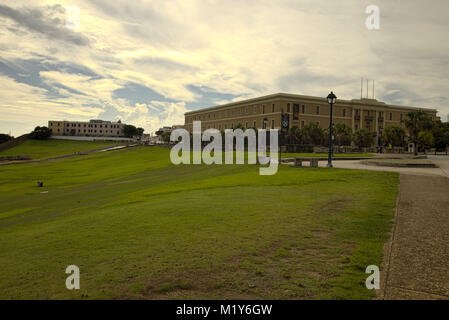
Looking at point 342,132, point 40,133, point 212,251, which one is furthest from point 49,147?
point 212,251

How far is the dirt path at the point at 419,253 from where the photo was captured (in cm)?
491

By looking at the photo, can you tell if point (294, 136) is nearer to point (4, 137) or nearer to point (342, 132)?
point (342, 132)

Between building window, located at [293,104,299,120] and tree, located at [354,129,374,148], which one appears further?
building window, located at [293,104,299,120]

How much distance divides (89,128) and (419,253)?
192 metres

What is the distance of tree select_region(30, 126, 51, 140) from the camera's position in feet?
456

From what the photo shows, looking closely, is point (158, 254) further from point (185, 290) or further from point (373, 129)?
point (373, 129)

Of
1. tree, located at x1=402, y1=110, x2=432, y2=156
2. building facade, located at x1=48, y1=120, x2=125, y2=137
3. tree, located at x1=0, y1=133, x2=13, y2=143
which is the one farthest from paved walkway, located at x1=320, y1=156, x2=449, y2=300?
building facade, located at x1=48, y1=120, x2=125, y2=137

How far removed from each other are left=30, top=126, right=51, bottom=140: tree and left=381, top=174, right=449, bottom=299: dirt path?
506ft

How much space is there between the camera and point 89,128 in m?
180

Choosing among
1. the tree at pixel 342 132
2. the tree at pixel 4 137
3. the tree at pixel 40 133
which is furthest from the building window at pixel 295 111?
the tree at pixel 4 137

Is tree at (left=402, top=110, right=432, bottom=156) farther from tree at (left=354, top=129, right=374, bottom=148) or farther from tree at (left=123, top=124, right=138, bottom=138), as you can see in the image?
tree at (left=123, top=124, right=138, bottom=138)

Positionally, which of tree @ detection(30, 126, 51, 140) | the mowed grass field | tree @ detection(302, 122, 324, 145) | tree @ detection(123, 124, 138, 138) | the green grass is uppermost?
tree @ detection(123, 124, 138, 138)
